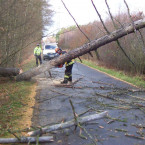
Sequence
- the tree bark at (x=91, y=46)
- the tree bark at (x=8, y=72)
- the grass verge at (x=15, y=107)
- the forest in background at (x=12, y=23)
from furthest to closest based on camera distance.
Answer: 1. the tree bark at (x=8, y=72)
2. the forest in background at (x=12, y=23)
3. the tree bark at (x=91, y=46)
4. the grass verge at (x=15, y=107)

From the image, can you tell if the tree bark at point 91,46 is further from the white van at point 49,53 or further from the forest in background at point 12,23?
the white van at point 49,53

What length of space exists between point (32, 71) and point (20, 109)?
157 inches

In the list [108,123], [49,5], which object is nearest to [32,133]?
[108,123]

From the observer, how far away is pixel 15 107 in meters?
6.09

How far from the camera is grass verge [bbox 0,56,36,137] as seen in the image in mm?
4773

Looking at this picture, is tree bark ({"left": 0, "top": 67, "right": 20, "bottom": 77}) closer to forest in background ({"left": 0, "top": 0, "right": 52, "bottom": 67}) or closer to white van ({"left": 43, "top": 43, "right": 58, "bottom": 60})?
forest in background ({"left": 0, "top": 0, "right": 52, "bottom": 67})

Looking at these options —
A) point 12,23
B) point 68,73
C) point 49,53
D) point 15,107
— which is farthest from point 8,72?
point 49,53

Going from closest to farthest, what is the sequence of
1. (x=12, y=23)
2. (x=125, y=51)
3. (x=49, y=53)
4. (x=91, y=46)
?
(x=91, y=46) < (x=12, y=23) < (x=125, y=51) < (x=49, y=53)

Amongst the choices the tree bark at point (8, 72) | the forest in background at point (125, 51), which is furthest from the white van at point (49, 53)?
the tree bark at point (8, 72)

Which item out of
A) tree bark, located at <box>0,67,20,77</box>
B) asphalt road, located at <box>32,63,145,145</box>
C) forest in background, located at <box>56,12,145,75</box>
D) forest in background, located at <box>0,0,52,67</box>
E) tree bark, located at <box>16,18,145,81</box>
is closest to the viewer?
asphalt road, located at <box>32,63,145,145</box>

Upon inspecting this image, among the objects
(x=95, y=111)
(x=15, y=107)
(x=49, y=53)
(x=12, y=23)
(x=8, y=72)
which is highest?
(x=12, y=23)

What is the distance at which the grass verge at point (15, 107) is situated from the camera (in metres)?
4.77

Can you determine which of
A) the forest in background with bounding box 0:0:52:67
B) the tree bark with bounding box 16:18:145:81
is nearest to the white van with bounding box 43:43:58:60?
the forest in background with bounding box 0:0:52:67

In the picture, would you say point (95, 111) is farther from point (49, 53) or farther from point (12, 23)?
point (49, 53)
